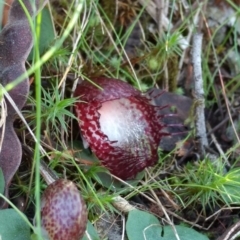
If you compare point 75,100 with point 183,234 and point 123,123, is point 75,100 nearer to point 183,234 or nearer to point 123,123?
point 123,123

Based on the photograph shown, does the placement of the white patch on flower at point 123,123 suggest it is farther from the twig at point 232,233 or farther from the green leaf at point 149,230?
the twig at point 232,233

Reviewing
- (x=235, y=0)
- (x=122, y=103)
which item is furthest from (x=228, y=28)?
(x=122, y=103)

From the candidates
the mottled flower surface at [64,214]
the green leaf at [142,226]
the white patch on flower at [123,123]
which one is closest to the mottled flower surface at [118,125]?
the white patch on flower at [123,123]

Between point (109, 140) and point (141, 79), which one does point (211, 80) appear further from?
point (109, 140)

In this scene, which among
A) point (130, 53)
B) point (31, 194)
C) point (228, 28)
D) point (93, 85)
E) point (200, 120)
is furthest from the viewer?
point (228, 28)

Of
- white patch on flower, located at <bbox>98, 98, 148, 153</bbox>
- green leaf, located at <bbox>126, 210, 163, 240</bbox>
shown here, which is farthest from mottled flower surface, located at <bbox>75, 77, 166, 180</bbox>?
green leaf, located at <bbox>126, 210, 163, 240</bbox>

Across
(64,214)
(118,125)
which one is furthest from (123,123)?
(64,214)

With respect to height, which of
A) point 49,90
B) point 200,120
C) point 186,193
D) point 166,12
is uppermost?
point 166,12
